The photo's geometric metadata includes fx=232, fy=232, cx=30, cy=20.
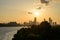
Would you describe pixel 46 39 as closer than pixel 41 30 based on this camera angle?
Yes

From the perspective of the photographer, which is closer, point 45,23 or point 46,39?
point 46,39

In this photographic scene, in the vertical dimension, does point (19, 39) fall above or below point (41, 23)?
below

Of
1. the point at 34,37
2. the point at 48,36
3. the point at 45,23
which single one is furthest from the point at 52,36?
the point at 45,23

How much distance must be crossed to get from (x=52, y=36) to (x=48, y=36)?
489 millimetres

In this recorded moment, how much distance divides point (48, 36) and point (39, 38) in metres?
1.41

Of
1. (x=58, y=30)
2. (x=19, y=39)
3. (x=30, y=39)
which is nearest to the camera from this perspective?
(x=30, y=39)

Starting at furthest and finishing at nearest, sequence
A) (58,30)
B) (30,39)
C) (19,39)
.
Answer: (19,39), (58,30), (30,39)

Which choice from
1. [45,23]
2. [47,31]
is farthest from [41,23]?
[47,31]

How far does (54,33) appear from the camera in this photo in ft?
94.6

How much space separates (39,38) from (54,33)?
2.33 metres

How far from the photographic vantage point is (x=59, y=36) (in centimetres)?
2819

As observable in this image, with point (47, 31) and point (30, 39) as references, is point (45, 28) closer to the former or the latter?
point (47, 31)

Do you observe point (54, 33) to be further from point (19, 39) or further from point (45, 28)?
point (19, 39)

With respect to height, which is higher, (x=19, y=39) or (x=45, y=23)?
(x=45, y=23)
